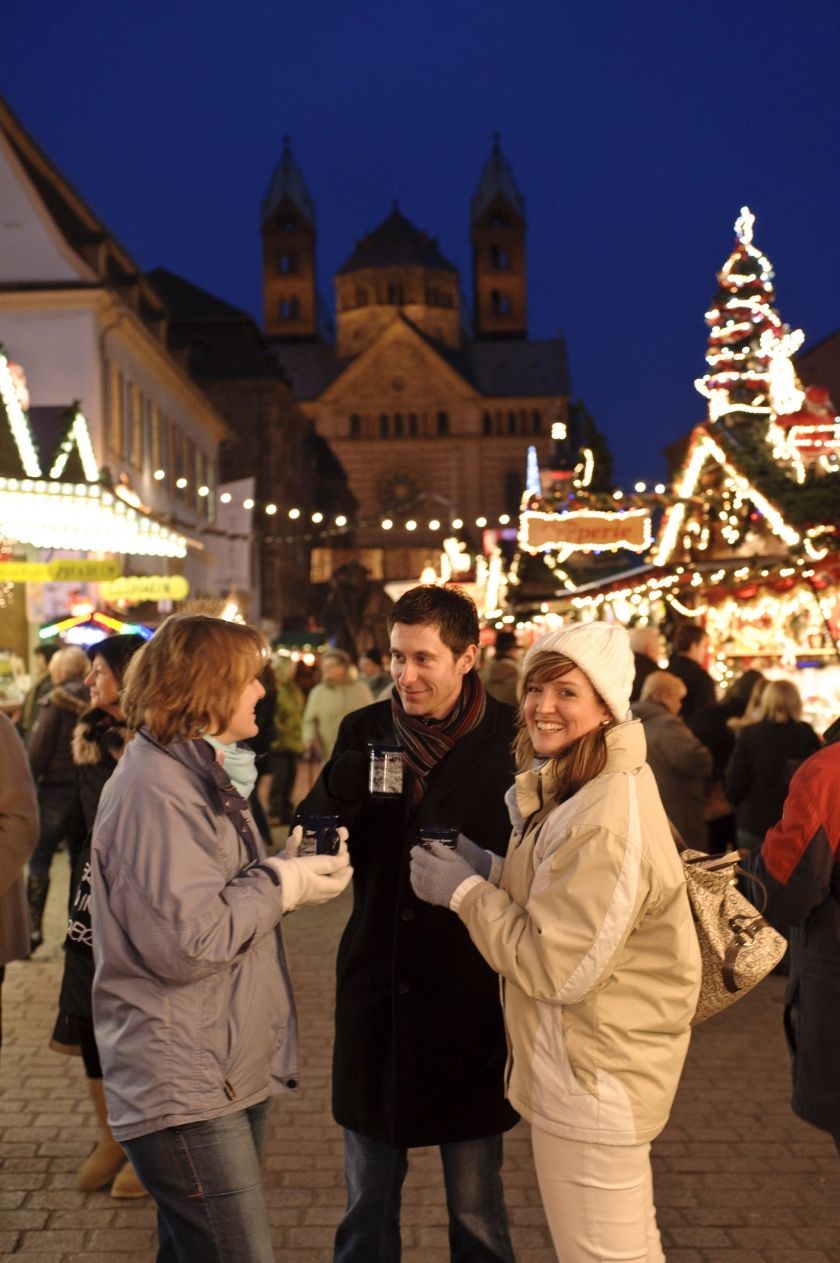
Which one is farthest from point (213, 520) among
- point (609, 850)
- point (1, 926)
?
point (609, 850)

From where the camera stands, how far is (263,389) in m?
46.0

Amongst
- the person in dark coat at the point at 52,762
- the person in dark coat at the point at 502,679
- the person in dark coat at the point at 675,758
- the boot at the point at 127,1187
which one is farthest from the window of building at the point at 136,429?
the boot at the point at 127,1187

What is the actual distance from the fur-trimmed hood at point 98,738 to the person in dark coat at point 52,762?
3836 millimetres

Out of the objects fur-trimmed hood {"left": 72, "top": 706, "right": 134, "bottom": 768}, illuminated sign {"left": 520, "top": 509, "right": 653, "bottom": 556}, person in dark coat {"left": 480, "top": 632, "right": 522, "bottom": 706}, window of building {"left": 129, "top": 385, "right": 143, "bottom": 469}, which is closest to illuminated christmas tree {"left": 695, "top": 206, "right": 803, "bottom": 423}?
illuminated sign {"left": 520, "top": 509, "right": 653, "bottom": 556}

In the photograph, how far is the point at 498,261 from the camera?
109812 millimetres

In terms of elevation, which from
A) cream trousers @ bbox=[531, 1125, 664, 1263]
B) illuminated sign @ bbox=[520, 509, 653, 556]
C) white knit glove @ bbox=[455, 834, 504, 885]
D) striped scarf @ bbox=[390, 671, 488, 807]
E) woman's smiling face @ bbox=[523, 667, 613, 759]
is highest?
illuminated sign @ bbox=[520, 509, 653, 556]

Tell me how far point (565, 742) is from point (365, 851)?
32.0 inches

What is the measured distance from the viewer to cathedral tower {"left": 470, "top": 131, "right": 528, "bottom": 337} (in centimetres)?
10812

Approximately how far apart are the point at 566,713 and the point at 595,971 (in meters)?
0.58

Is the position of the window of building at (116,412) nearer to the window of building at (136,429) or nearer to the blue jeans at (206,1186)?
the window of building at (136,429)

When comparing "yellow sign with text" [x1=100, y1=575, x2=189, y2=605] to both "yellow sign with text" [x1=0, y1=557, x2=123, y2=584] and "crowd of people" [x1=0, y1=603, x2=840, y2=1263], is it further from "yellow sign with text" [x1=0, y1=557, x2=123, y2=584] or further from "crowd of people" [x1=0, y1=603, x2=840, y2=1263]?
"crowd of people" [x1=0, y1=603, x2=840, y2=1263]

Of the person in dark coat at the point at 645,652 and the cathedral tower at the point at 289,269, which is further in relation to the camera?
the cathedral tower at the point at 289,269

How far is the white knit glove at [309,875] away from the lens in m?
3.14

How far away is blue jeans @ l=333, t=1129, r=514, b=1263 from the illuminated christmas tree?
12.3m
